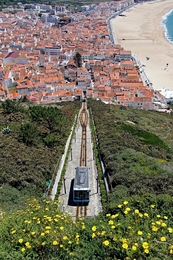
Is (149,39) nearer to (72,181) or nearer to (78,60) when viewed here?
(78,60)

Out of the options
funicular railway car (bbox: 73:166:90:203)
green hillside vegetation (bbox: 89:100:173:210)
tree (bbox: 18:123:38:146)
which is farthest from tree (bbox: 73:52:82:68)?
funicular railway car (bbox: 73:166:90:203)

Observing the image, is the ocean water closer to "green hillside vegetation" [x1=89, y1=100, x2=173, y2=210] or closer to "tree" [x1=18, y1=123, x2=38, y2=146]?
"green hillside vegetation" [x1=89, y1=100, x2=173, y2=210]

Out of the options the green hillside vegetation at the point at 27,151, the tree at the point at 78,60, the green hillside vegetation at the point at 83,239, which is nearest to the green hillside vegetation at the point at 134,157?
the green hillside vegetation at the point at 83,239

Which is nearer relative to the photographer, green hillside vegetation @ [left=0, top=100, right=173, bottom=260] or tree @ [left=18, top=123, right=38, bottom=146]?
Answer: green hillside vegetation @ [left=0, top=100, right=173, bottom=260]

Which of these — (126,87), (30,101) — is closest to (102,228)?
(30,101)

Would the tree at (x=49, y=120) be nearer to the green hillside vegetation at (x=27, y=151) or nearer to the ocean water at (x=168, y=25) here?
the green hillside vegetation at (x=27, y=151)

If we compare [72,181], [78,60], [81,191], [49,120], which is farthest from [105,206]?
[78,60]
